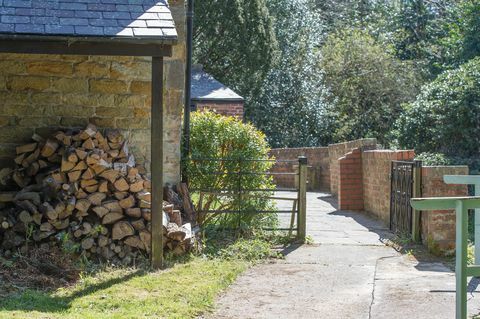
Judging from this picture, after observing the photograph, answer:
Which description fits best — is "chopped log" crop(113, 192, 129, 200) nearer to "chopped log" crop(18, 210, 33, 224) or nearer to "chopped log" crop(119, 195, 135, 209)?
"chopped log" crop(119, 195, 135, 209)

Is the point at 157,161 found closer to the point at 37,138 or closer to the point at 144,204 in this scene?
the point at 144,204

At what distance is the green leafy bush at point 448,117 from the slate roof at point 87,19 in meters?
9.11

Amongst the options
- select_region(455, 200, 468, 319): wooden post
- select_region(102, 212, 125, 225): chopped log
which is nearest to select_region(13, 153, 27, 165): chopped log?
select_region(102, 212, 125, 225): chopped log

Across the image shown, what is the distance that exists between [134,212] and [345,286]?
2630mm

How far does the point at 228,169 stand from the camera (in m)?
11.0

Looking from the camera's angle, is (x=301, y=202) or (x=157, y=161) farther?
(x=301, y=202)

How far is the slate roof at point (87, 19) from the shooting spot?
8.12 m

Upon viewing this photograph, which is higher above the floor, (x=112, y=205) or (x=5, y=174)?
(x=5, y=174)

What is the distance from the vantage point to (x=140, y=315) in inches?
258

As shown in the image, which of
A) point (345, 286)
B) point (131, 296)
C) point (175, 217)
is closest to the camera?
point (131, 296)

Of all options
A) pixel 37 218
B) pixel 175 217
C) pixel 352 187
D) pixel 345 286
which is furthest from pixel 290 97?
pixel 345 286

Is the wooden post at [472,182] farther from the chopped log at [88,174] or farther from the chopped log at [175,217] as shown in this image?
the chopped log at [88,174]

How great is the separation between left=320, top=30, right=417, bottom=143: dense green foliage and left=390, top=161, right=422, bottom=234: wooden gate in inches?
533

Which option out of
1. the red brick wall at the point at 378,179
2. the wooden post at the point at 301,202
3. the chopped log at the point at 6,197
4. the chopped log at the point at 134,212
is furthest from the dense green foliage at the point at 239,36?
the chopped log at the point at 6,197
